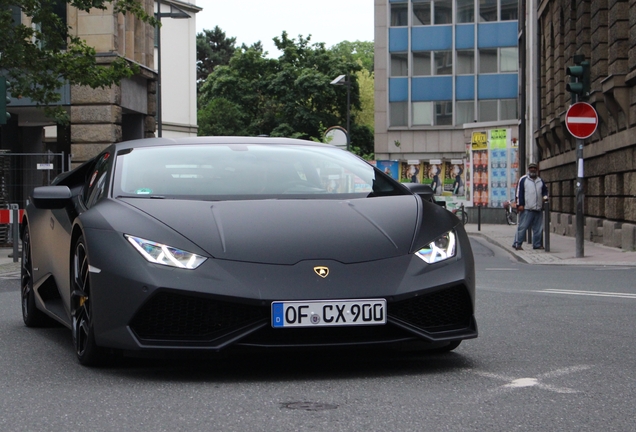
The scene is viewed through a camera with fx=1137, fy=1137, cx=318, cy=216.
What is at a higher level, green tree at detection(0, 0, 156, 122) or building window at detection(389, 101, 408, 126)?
building window at detection(389, 101, 408, 126)

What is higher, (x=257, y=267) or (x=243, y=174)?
(x=243, y=174)

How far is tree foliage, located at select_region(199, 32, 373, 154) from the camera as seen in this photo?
80375 millimetres

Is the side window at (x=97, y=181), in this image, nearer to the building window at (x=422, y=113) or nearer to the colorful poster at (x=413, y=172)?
the colorful poster at (x=413, y=172)

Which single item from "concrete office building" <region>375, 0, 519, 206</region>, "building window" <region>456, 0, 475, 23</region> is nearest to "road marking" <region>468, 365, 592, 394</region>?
"concrete office building" <region>375, 0, 519, 206</region>

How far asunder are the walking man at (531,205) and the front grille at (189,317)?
60.6 ft

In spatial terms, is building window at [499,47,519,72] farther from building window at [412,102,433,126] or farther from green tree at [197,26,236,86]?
green tree at [197,26,236,86]

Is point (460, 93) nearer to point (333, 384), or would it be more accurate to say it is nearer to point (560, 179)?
point (560, 179)

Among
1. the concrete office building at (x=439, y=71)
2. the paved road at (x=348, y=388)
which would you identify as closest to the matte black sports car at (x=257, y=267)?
the paved road at (x=348, y=388)

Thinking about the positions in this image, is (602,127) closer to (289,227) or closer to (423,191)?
(423,191)

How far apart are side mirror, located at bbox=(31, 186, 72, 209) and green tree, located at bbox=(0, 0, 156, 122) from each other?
15090mm

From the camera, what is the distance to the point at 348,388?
5.08 meters

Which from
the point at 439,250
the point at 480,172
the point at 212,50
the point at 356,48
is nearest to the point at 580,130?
the point at 439,250

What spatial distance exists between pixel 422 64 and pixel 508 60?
4899 mm

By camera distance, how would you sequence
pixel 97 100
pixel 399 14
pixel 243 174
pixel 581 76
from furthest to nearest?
pixel 399 14, pixel 97 100, pixel 581 76, pixel 243 174
